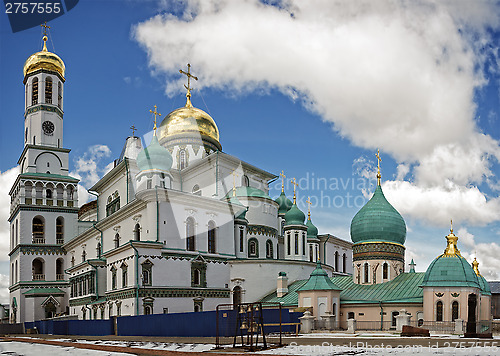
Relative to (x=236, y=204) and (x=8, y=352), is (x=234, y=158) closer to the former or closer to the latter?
(x=236, y=204)

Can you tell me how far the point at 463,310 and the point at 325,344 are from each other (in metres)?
12.3

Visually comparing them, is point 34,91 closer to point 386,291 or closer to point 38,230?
point 38,230

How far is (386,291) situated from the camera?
34594 mm

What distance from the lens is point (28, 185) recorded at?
54281 mm

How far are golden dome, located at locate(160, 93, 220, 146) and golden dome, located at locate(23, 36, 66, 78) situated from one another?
40.2 feet

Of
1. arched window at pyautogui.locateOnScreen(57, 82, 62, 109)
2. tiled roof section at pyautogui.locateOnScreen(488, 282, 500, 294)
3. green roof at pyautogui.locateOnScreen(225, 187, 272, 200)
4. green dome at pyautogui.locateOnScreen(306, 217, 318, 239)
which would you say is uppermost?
arched window at pyautogui.locateOnScreen(57, 82, 62, 109)

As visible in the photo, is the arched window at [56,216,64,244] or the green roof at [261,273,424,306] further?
the arched window at [56,216,64,244]

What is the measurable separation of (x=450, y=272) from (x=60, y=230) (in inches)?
1537

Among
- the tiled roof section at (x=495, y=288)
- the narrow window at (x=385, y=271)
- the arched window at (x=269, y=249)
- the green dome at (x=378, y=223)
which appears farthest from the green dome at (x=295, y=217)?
the tiled roof section at (x=495, y=288)

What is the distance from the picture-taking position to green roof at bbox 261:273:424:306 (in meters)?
33.0

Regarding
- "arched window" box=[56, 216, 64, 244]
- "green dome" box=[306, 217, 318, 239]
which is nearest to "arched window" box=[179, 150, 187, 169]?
"green dome" box=[306, 217, 318, 239]

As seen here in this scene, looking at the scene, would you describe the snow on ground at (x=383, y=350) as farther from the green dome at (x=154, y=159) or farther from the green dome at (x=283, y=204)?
the green dome at (x=283, y=204)

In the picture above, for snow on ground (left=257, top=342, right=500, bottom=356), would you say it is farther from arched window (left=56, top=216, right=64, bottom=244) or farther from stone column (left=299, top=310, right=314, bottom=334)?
arched window (left=56, top=216, right=64, bottom=244)

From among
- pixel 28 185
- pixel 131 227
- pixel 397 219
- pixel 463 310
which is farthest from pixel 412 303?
pixel 28 185
